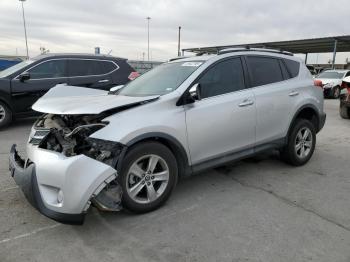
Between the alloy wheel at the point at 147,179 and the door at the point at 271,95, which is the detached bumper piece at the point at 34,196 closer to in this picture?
the alloy wheel at the point at 147,179

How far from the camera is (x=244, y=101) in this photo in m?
4.43

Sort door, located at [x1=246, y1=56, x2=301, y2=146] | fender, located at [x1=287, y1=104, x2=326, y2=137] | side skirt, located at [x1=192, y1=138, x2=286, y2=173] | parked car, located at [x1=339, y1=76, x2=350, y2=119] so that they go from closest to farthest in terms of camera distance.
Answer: side skirt, located at [x1=192, y1=138, x2=286, y2=173] → door, located at [x1=246, y1=56, x2=301, y2=146] → fender, located at [x1=287, y1=104, x2=326, y2=137] → parked car, located at [x1=339, y1=76, x2=350, y2=119]

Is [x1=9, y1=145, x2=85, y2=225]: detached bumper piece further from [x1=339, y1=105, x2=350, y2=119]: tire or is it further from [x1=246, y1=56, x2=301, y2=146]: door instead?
[x1=339, y1=105, x2=350, y2=119]: tire

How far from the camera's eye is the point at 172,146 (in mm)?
3795

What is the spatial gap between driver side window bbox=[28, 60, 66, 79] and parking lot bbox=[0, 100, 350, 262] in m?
4.12

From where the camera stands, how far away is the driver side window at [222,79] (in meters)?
4.18

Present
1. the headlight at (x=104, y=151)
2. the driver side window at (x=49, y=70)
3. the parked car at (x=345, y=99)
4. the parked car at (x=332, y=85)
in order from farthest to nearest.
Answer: the parked car at (x=332, y=85) → the parked car at (x=345, y=99) → the driver side window at (x=49, y=70) → the headlight at (x=104, y=151)

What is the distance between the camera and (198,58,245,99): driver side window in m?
4.18

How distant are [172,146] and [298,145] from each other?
248cm

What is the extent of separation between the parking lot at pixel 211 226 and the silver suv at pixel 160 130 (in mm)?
292

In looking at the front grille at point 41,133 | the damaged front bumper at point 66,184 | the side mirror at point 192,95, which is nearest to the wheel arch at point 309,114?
the side mirror at point 192,95

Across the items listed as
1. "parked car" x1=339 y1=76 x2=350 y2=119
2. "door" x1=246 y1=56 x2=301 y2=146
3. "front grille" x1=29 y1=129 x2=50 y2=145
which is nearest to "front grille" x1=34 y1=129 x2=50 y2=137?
"front grille" x1=29 y1=129 x2=50 y2=145

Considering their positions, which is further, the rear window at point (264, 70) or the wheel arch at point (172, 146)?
the rear window at point (264, 70)

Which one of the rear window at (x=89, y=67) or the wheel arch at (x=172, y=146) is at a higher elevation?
the rear window at (x=89, y=67)
